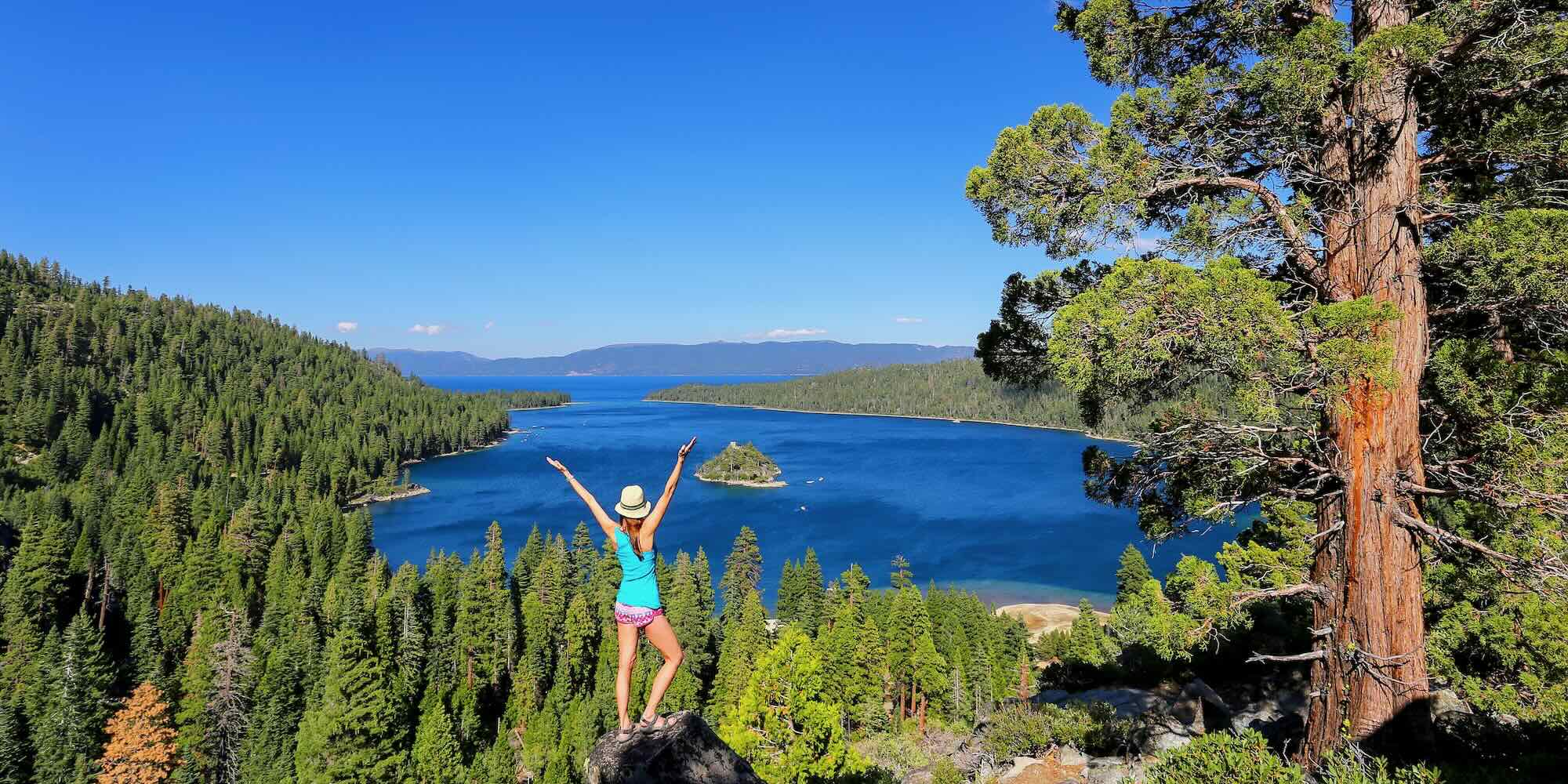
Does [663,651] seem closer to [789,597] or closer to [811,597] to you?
[811,597]

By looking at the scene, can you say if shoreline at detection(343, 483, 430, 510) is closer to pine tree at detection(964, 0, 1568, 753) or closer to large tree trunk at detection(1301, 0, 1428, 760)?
pine tree at detection(964, 0, 1568, 753)

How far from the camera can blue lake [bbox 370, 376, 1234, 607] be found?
5718 cm

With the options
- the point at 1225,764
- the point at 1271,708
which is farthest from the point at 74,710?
the point at 1271,708

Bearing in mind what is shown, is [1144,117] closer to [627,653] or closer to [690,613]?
[627,653]

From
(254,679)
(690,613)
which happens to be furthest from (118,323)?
(690,613)

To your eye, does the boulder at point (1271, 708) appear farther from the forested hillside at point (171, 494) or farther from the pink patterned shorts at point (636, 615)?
the forested hillside at point (171, 494)

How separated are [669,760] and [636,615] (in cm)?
114

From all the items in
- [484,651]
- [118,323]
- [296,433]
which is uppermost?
[118,323]

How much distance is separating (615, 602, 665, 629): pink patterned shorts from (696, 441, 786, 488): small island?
3582 inches

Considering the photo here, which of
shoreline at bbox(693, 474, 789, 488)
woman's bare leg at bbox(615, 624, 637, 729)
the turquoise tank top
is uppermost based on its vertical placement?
the turquoise tank top

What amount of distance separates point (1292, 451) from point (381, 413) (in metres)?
148

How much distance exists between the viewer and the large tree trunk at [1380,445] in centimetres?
560

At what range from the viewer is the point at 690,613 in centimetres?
3425

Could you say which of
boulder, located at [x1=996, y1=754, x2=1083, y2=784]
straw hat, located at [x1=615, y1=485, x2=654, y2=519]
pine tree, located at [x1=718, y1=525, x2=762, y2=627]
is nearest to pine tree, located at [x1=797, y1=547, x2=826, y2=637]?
pine tree, located at [x1=718, y1=525, x2=762, y2=627]
